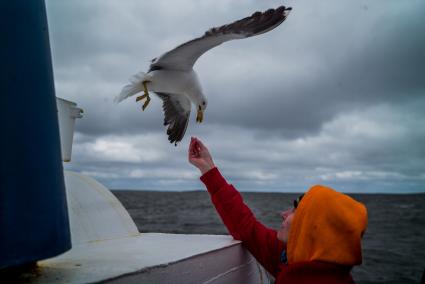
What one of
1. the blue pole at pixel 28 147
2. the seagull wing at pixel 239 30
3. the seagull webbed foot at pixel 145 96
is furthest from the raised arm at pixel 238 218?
the seagull webbed foot at pixel 145 96

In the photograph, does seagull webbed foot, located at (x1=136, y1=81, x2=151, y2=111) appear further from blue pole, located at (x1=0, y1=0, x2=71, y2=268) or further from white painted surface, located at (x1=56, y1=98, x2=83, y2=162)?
blue pole, located at (x1=0, y1=0, x2=71, y2=268)

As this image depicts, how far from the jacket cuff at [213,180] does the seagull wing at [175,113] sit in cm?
214

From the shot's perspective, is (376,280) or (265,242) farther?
(376,280)

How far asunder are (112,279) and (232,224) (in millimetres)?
1327

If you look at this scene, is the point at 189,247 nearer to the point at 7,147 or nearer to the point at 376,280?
the point at 7,147

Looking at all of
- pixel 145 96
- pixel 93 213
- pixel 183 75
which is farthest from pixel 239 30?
pixel 93 213

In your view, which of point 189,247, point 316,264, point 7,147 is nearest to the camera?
point 7,147

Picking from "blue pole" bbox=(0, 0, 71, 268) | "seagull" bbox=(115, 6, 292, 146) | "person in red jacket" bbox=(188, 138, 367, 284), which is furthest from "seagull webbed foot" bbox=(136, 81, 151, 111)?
"blue pole" bbox=(0, 0, 71, 268)

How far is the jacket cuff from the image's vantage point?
2.60m

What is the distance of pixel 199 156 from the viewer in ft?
8.91

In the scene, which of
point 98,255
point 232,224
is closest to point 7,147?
point 98,255

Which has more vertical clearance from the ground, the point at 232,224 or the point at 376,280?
the point at 232,224

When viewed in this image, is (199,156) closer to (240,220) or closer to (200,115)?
(240,220)

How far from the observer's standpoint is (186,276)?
1812 millimetres
